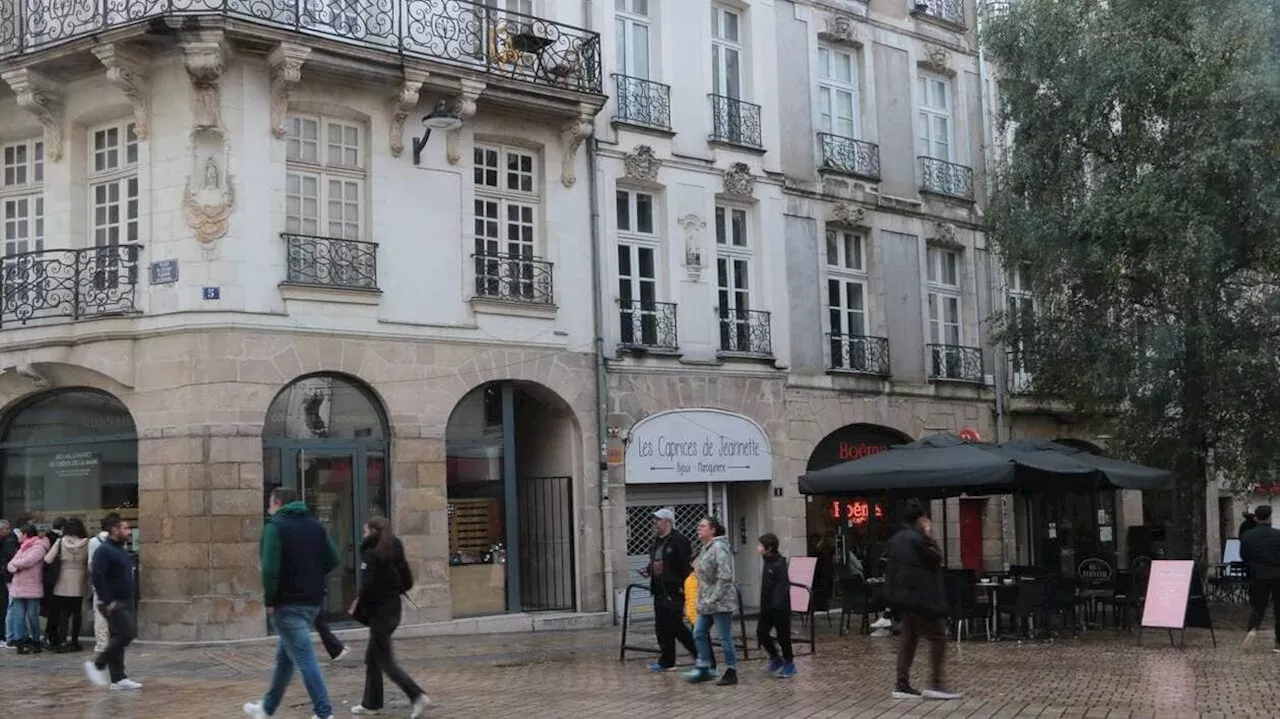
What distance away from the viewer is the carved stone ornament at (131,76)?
18250 mm

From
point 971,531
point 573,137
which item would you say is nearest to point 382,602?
point 573,137

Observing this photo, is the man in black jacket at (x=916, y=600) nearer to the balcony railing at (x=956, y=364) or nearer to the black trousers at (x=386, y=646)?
the black trousers at (x=386, y=646)

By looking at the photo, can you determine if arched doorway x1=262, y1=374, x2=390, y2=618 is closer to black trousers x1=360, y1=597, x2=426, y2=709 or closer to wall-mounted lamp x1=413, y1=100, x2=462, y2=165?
wall-mounted lamp x1=413, y1=100, x2=462, y2=165

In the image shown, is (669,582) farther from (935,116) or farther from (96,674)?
(935,116)

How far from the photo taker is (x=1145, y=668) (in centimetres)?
1513

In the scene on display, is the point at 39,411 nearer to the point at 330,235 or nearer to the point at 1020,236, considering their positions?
the point at 330,235

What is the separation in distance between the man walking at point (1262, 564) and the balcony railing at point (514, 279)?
9.22m

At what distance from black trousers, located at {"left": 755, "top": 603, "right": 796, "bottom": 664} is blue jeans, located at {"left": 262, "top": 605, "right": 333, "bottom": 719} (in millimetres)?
4819

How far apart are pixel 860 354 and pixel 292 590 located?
1602 cm

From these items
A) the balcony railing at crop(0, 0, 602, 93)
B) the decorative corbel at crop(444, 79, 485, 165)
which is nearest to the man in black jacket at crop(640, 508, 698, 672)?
the decorative corbel at crop(444, 79, 485, 165)

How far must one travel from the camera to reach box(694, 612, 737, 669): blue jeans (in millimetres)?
13906

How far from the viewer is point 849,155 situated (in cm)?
2580

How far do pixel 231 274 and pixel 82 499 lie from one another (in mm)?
3572

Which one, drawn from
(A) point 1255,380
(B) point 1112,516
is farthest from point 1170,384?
(B) point 1112,516
